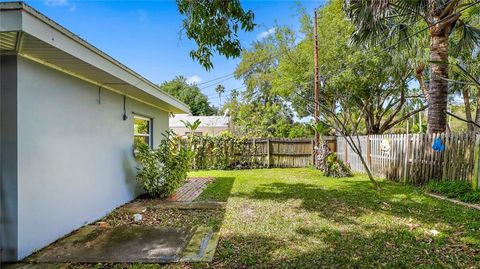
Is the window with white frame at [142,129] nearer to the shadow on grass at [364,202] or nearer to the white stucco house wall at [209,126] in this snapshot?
the shadow on grass at [364,202]

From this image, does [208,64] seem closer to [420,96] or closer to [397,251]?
[397,251]

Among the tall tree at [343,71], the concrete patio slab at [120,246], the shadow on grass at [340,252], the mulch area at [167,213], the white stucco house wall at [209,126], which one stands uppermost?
the tall tree at [343,71]

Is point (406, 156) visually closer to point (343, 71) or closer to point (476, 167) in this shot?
point (476, 167)

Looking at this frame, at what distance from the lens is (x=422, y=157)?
26.7 feet

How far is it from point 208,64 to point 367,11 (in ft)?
19.6

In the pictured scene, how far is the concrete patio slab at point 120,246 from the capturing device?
3472mm

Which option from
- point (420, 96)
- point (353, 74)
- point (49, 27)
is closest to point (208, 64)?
point (49, 27)

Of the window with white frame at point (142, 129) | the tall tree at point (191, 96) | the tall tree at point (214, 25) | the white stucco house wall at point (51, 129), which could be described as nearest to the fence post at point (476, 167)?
the tall tree at point (214, 25)

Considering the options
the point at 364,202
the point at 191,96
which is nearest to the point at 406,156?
the point at 364,202

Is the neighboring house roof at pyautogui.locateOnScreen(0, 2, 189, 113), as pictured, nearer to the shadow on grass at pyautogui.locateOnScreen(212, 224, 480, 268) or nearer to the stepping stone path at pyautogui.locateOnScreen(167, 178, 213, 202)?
the stepping stone path at pyautogui.locateOnScreen(167, 178, 213, 202)

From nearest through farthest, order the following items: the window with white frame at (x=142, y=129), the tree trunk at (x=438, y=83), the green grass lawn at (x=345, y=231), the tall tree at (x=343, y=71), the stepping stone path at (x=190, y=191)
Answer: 1. the green grass lawn at (x=345, y=231)
2. the stepping stone path at (x=190, y=191)
3. the window with white frame at (x=142, y=129)
4. the tree trunk at (x=438, y=83)
5. the tall tree at (x=343, y=71)

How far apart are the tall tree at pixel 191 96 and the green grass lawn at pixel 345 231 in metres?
34.5

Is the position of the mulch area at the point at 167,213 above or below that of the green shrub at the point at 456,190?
below

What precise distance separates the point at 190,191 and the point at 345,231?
463cm
